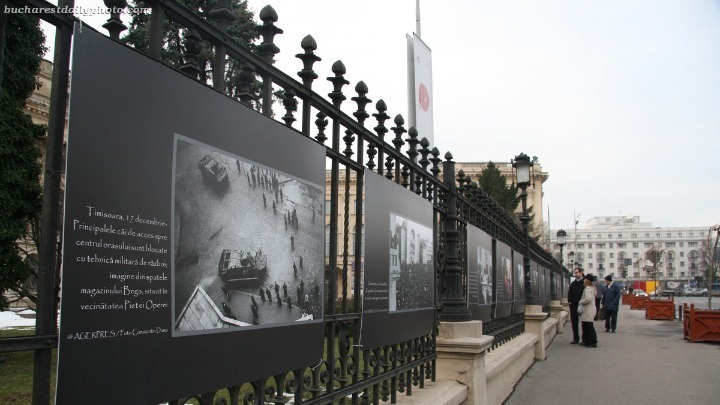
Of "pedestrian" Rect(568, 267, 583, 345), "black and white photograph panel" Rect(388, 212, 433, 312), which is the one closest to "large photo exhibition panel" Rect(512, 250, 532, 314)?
"pedestrian" Rect(568, 267, 583, 345)

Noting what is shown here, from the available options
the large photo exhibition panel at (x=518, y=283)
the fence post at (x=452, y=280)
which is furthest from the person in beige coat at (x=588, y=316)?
the fence post at (x=452, y=280)

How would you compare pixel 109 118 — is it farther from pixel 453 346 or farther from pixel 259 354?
pixel 453 346

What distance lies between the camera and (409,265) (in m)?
4.86

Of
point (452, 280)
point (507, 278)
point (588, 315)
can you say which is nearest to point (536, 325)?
point (588, 315)

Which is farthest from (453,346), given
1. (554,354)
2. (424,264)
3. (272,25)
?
(554,354)

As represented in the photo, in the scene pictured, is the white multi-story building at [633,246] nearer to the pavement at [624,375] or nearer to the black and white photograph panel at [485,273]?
the pavement at [624,375]

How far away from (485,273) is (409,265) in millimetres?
3925

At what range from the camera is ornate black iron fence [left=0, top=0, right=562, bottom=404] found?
70.6 inches

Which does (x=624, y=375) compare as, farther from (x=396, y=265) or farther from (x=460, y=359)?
(x=396, y=265)

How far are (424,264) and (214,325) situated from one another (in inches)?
128

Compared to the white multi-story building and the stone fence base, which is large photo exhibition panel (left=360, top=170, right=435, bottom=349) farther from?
the white multi-story building

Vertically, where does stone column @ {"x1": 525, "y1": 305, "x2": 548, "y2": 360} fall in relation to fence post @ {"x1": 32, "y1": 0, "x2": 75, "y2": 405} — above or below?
below

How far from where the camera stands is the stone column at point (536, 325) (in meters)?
13.3

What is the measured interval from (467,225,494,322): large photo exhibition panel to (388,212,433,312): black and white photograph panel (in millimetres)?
1923
